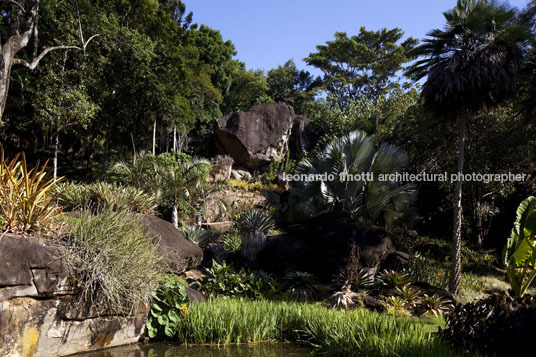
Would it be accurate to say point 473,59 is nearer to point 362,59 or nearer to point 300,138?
point 300,138

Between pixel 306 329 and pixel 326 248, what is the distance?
442 centimetres

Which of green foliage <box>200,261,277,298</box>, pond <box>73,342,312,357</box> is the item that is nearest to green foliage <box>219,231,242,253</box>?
green foliage <box>200,261,277,298</box>

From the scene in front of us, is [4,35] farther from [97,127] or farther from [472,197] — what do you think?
[472,197]

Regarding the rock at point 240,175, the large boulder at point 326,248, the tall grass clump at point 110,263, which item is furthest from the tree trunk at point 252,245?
the rock at point 240,175

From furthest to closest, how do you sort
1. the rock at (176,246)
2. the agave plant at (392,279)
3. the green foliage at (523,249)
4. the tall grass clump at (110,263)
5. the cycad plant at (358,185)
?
the cycad plant at (358,185), the rock at (176,246), the agave plant at (392,279), the green foliage at (523,249), the tall grass clump at (110,263)

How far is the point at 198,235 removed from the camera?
13.2 m

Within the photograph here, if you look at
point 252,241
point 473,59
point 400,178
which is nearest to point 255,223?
point 252,241

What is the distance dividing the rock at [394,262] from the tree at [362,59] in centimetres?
2388

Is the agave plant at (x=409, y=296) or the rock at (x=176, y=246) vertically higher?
the rock at (x=176, y=246)

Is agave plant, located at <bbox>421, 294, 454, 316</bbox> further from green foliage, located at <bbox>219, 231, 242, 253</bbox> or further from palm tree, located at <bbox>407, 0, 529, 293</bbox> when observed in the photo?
green foliage, located at <bbox>219, 231, 242, 253</bbox>

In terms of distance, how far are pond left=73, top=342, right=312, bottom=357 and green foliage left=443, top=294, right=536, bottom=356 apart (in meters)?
2.28

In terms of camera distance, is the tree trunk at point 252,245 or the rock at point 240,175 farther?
the rock at point 240,175

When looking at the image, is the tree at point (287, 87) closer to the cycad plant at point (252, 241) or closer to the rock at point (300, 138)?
the rock at point (300, 138)

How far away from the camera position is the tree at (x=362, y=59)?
33.9 meters
